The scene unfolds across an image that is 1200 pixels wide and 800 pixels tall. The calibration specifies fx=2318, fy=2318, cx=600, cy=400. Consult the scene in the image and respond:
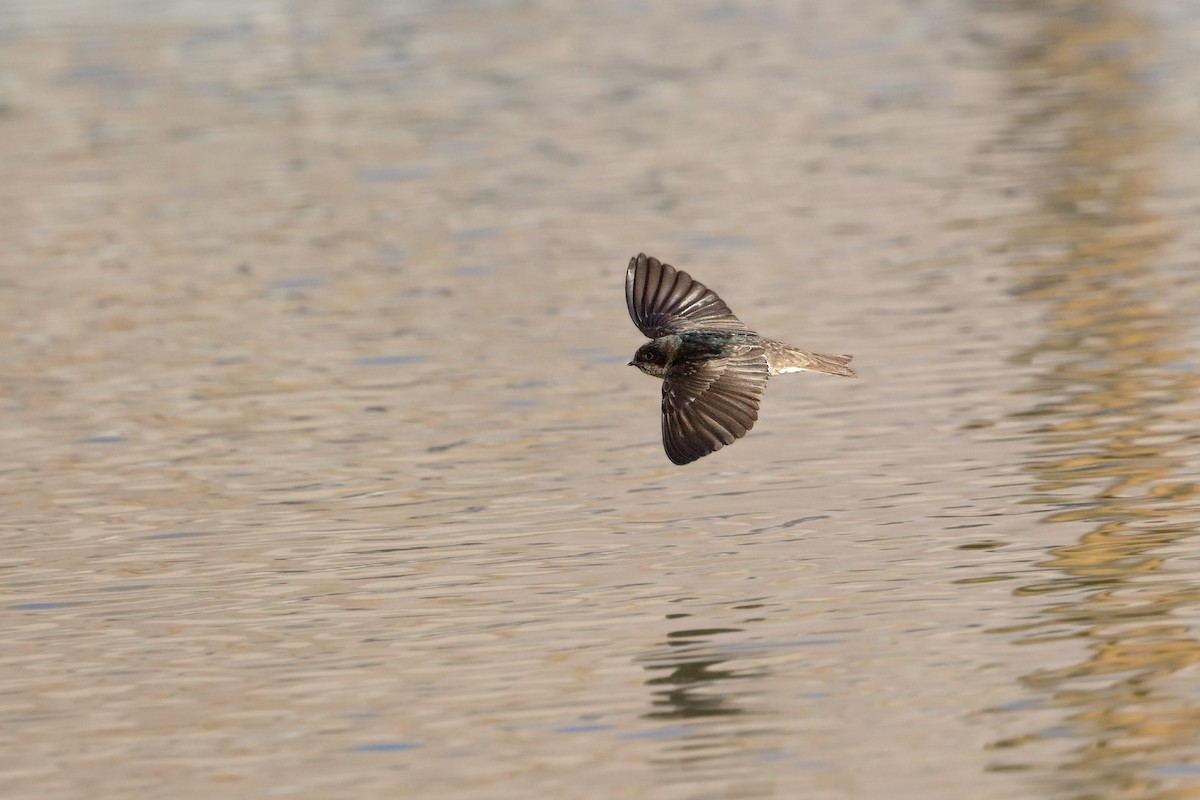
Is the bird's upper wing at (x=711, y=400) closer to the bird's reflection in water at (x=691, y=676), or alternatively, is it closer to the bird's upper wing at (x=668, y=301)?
the bird's upper wing at (x=668, y=301)

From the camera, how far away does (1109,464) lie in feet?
32.9

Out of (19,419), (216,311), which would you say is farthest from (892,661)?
(216,311)

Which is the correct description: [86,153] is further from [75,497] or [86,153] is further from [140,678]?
[140,678]

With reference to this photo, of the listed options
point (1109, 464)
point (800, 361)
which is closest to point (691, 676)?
point (800, 361)

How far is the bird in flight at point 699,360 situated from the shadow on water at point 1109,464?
1.23m

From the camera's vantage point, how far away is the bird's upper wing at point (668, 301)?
964 cm

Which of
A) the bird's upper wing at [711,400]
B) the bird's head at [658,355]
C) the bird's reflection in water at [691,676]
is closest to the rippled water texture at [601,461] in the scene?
the bird's reflection in water at [691,676]

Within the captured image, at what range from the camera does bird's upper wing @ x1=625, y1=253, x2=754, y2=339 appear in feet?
31.6

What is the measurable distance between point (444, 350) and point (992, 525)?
5.40m

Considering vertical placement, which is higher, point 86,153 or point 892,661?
point 86,153

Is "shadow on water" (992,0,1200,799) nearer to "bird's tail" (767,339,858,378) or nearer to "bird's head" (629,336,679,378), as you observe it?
"bird's tail" (767,339,858,378)

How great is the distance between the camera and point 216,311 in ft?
51.0

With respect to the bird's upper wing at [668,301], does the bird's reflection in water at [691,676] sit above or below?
below

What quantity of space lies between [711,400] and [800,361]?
0.70m
